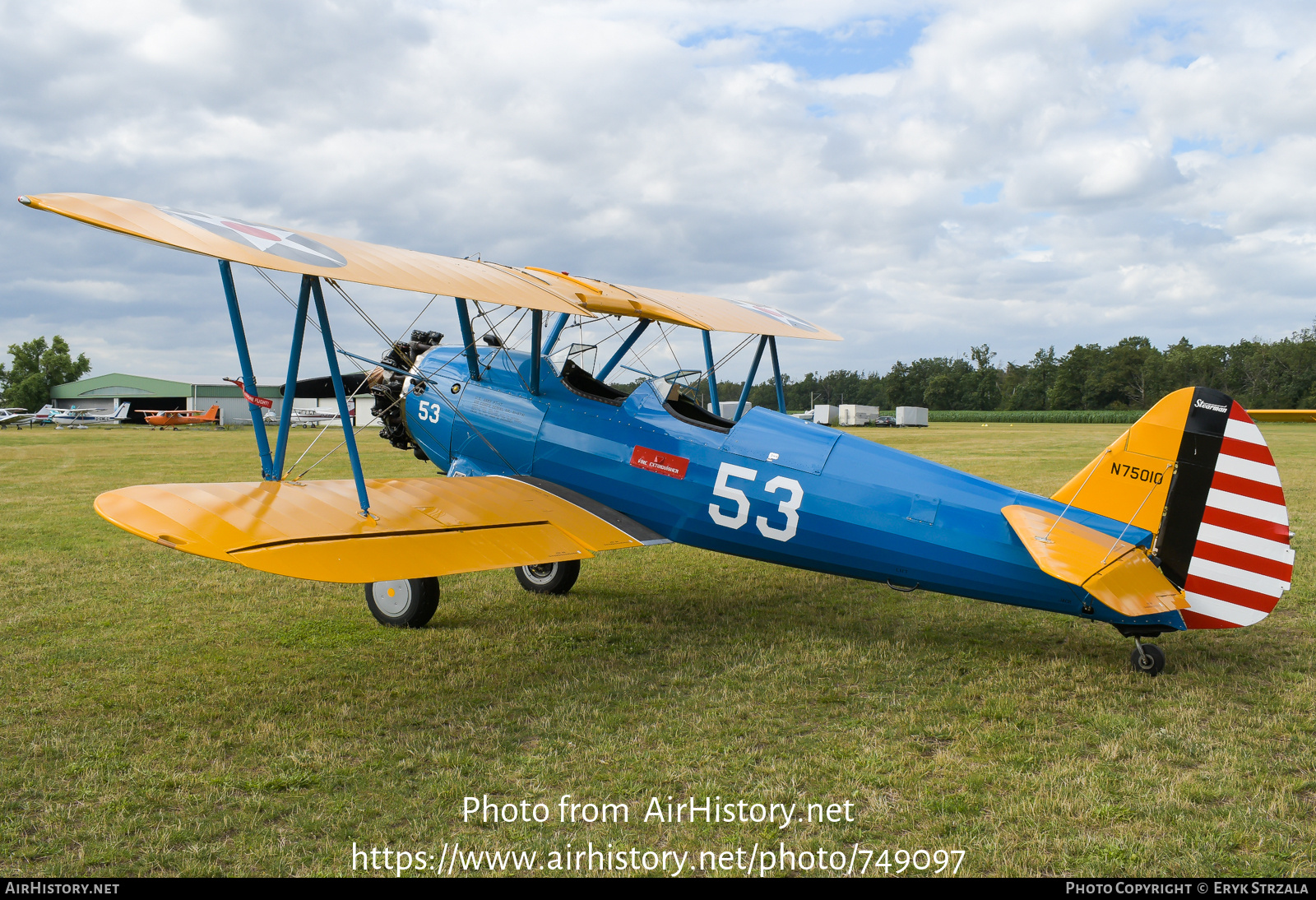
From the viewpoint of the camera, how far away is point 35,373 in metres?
68.2

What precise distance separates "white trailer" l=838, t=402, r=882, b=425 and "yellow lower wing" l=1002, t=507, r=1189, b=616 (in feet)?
173

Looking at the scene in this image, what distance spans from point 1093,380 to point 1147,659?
8875cm

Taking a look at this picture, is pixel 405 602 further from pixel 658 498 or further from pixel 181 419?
pixel 181 419

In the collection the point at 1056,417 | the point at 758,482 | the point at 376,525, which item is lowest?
the point at 376,525

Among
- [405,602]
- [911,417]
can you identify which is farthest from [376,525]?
[911,417]

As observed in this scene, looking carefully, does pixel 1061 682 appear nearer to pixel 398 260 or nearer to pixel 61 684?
pixel 398 260

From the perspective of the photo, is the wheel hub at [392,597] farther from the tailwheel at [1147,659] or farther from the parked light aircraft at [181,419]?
the parked light aircraft at [181,419]

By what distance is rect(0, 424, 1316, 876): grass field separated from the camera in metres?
2.92

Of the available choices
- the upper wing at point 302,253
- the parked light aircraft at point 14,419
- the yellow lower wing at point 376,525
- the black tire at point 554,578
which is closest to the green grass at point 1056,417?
the black tire at point 554,578

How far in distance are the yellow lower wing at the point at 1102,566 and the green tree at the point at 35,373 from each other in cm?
8121

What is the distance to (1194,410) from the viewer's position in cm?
441

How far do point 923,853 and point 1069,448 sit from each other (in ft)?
87.3

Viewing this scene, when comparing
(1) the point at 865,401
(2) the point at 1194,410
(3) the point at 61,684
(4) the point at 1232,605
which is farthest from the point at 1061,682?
(1) the point at 865,401

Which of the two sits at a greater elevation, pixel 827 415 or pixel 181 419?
pixel 827 415
